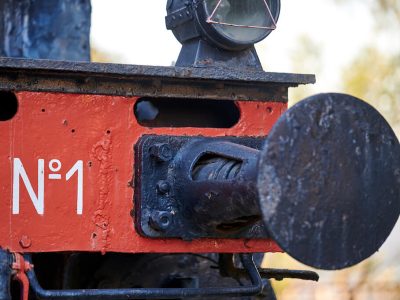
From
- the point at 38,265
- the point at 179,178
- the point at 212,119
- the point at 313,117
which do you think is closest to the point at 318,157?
the point at 313,117

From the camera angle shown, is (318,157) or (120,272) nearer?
(318,157)

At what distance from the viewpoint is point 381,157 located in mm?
3082

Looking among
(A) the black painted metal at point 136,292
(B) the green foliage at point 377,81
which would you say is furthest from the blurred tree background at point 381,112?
(A) the black painted metal at point 136,292

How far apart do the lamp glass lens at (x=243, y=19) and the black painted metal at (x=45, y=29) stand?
1887 mm

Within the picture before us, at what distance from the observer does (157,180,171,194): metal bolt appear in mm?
3496

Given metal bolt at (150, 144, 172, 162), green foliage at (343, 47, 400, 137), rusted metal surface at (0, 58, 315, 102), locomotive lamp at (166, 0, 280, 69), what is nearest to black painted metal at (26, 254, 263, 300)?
metal bolt at (150, 144, 172, 162)

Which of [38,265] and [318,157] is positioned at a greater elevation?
[318,157]

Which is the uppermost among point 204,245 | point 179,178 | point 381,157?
point 381,157

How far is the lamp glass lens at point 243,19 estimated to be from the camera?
3.64 meters

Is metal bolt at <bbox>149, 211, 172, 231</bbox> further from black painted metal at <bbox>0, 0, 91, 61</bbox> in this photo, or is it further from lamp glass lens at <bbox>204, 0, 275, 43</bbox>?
black painted metal at <bbox>0, 0, 91, 61</bbox>

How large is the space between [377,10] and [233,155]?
10640 mm

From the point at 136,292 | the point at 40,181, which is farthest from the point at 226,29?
the point at 136,292

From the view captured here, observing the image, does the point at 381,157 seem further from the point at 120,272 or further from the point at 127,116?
the point at 120,272

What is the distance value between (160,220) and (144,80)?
462 millimetres
